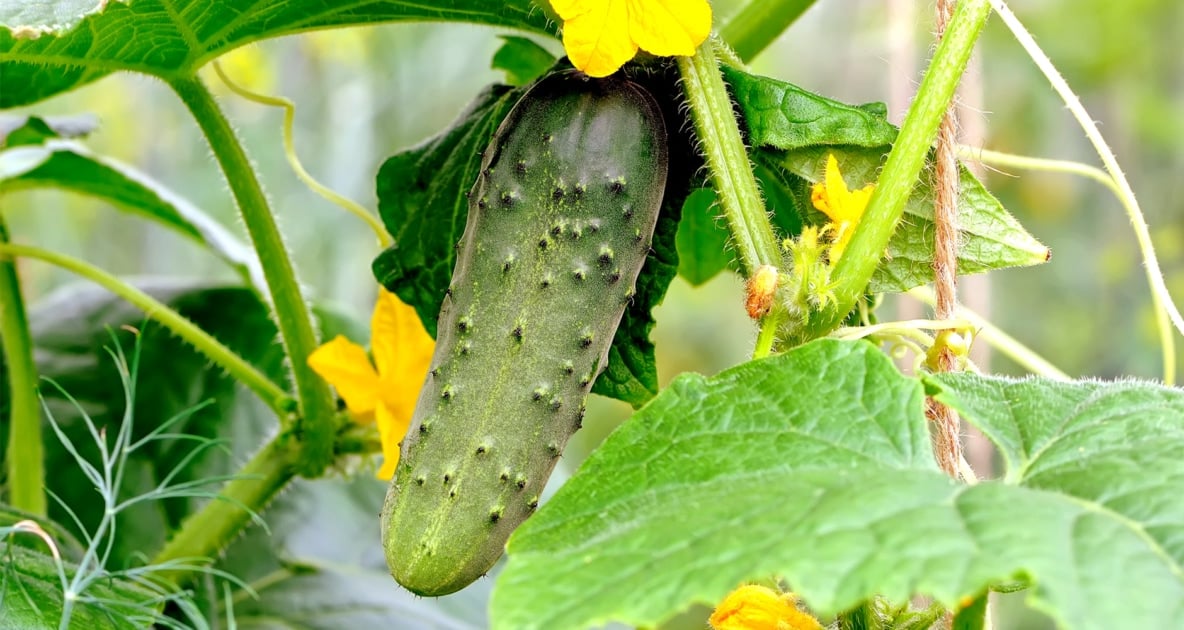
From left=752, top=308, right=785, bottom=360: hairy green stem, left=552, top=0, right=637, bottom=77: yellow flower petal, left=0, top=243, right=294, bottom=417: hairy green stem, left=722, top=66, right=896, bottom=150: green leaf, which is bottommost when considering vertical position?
left=0, top=243, right=294, bottom=417: hairy green stem

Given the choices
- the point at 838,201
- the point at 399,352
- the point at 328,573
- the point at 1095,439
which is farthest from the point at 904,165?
the point at 328,573

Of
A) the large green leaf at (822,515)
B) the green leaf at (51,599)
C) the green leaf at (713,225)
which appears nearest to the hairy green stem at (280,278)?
the green leaf at (51,599)

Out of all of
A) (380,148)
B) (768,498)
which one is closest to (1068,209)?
(380,148)

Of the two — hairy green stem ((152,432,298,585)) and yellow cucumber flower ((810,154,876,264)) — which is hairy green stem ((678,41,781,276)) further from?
hairy green stem ((152,432,298,585))

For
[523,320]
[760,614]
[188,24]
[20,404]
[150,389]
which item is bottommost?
[150,389]

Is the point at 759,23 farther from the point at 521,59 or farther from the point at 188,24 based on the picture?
the point at 188,24

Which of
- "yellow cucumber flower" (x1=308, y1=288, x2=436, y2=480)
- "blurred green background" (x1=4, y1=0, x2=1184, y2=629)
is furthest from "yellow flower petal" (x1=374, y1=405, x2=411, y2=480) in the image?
"blurred green background" (x1=4, y1=0, x2=1184, y2=629)

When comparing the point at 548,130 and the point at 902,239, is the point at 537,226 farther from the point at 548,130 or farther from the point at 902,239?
the point at 902,239
